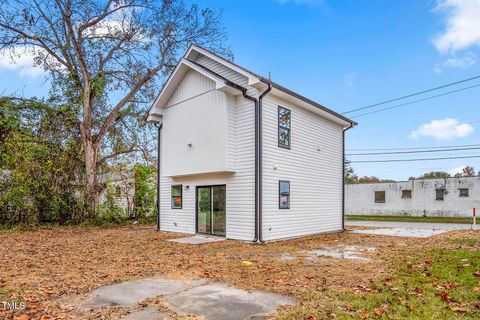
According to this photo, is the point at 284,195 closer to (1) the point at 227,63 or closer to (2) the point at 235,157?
(2) the point at 235,157

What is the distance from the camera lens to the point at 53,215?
1495 centimetres

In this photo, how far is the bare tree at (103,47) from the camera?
15.8 meters

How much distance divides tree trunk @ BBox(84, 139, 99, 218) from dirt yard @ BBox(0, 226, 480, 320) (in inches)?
198

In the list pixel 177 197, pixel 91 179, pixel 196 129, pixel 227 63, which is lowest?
pixel 177 197

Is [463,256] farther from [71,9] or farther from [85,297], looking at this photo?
[71,9]

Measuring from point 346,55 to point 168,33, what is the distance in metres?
9.75

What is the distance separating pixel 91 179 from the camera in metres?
16.3

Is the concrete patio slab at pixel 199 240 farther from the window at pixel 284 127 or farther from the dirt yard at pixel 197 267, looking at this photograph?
the window at pixel 284 127

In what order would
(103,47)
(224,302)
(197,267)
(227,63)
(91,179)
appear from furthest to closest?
(103,47), (91,179), (227,63), (197,267), (224,302)

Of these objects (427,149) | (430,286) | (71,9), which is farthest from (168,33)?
(427,149)

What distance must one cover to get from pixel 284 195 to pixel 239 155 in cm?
Result: 199

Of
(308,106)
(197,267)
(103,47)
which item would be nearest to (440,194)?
(308,106)

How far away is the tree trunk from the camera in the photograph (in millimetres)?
15930

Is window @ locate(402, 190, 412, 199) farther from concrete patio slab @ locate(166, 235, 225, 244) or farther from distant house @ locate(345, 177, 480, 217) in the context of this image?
concrete patio slab @ locate(166, 235, 225, 244)
